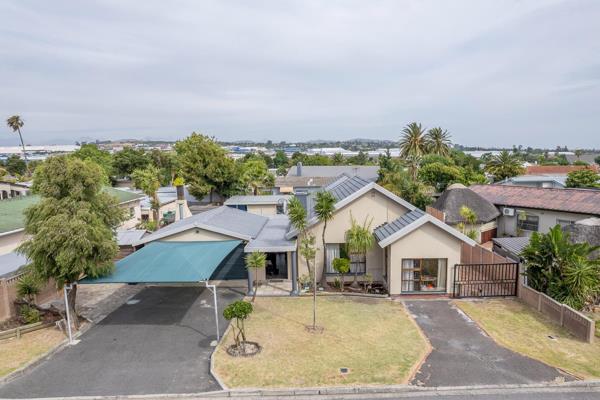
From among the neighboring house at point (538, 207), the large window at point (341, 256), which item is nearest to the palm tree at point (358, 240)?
the large window at point (341, 256)

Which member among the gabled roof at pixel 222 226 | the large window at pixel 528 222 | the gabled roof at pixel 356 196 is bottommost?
the large window at pixel 528 222

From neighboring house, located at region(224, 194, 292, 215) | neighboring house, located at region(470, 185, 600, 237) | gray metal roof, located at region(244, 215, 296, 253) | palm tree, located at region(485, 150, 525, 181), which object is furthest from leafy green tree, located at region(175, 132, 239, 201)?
palm tree, located at region(485, 150, 525, 181)

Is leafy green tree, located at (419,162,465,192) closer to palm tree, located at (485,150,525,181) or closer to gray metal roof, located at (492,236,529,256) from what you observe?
palm tree, located at (485,150,525,181)

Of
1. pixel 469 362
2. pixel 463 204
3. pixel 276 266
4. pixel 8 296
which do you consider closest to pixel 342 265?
→ pixel 276 266

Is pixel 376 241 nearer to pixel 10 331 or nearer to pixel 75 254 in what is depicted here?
pixel 75 254

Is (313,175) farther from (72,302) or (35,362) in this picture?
(35,362)

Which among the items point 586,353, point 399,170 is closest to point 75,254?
point 586,353

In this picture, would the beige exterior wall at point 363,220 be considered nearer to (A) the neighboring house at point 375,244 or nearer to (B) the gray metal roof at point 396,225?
(A) the neighboring house at point 375,244
